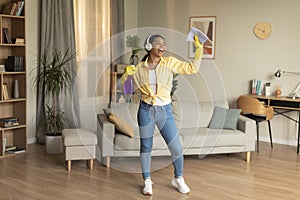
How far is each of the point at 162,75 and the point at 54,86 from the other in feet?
7.08

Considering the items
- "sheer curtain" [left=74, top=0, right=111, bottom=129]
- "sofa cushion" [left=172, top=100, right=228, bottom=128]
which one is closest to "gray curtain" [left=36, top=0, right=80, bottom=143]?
"sheer curtain" [left=74, top=0, right=111, bottom=129]

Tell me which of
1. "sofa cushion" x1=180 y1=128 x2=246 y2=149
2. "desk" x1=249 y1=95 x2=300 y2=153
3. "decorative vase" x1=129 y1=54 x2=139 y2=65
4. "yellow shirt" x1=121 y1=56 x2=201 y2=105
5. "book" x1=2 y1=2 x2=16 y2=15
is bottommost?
"sofa cushion" x1=180 y1=128 x2=246 y2=149

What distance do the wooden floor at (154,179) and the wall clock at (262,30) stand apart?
1.82m

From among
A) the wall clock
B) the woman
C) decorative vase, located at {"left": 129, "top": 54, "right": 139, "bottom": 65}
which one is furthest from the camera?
decorative vase, located at {"left": 129, "top": 54, "right": 139, "bottom": 65}

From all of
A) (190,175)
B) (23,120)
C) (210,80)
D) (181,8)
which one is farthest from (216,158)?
(181,8)

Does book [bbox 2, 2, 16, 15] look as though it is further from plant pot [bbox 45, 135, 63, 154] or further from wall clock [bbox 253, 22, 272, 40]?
wall clock [bbox 253, 22, 272, 40]

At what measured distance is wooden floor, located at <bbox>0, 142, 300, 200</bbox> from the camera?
3.70m

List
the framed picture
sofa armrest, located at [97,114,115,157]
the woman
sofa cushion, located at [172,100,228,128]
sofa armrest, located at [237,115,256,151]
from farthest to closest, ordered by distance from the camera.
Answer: the framed picture, sofa cushion, located at [172,100,228,128], sofa armrest, located at [237,115,256,151], sofa armrest, located at [97,114,115,157], the woman

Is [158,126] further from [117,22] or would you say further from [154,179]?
[117,22]

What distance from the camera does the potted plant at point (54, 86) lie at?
203 inches

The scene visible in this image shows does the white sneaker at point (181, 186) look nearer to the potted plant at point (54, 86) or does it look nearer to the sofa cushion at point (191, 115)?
the sofa cushion at point (191, 115)

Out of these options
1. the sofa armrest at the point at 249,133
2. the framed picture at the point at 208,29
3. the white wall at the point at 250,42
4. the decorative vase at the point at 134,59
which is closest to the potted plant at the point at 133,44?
the decorative vase at the point at 134,59

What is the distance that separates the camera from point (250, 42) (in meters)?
6.16

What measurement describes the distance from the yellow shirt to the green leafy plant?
6.40 ft
